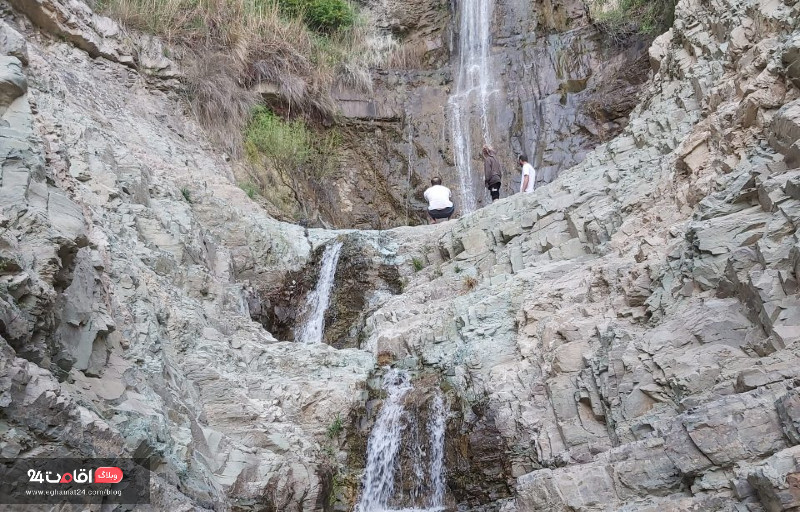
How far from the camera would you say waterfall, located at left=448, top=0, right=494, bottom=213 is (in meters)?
15.6

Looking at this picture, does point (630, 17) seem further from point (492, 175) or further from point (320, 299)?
point (320, 299)

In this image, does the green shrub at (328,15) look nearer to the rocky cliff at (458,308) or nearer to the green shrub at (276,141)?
the green shrub at (276,141)

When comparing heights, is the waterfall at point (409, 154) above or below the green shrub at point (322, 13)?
below

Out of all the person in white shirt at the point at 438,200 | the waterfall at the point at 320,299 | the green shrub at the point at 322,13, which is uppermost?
the green shrub at the point at 322,13

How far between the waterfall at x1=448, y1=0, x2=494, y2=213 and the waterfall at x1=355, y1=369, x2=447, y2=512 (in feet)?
26.2

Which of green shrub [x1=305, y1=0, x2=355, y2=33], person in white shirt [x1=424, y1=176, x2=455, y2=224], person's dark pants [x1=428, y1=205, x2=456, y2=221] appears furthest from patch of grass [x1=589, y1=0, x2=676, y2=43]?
green shrub [x1=305, y1=0, x2=355, y2=33]

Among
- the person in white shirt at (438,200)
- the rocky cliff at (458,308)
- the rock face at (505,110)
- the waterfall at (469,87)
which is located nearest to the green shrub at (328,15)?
the rock face at (505,110)

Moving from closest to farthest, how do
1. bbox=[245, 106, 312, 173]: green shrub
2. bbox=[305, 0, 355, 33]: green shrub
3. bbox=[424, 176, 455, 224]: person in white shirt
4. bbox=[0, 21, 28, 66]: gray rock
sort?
bbox=[0, 21, 28, 66]: gray rock, bbox=[424, 176, 455, 224]: person in white shirt, bbox=[245, 106, 312, 173]: green shrub, bbox=[305, 0, 355, 33]: green shrub

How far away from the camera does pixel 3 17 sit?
34.7 ft

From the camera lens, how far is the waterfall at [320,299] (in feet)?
34.8

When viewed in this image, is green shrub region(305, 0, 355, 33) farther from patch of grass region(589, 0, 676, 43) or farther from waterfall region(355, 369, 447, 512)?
waterfall region(355, 369, 447, 512)

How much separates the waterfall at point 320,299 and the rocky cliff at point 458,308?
207 mm

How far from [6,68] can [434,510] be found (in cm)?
617

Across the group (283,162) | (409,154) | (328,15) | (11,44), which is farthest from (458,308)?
(328,15)
